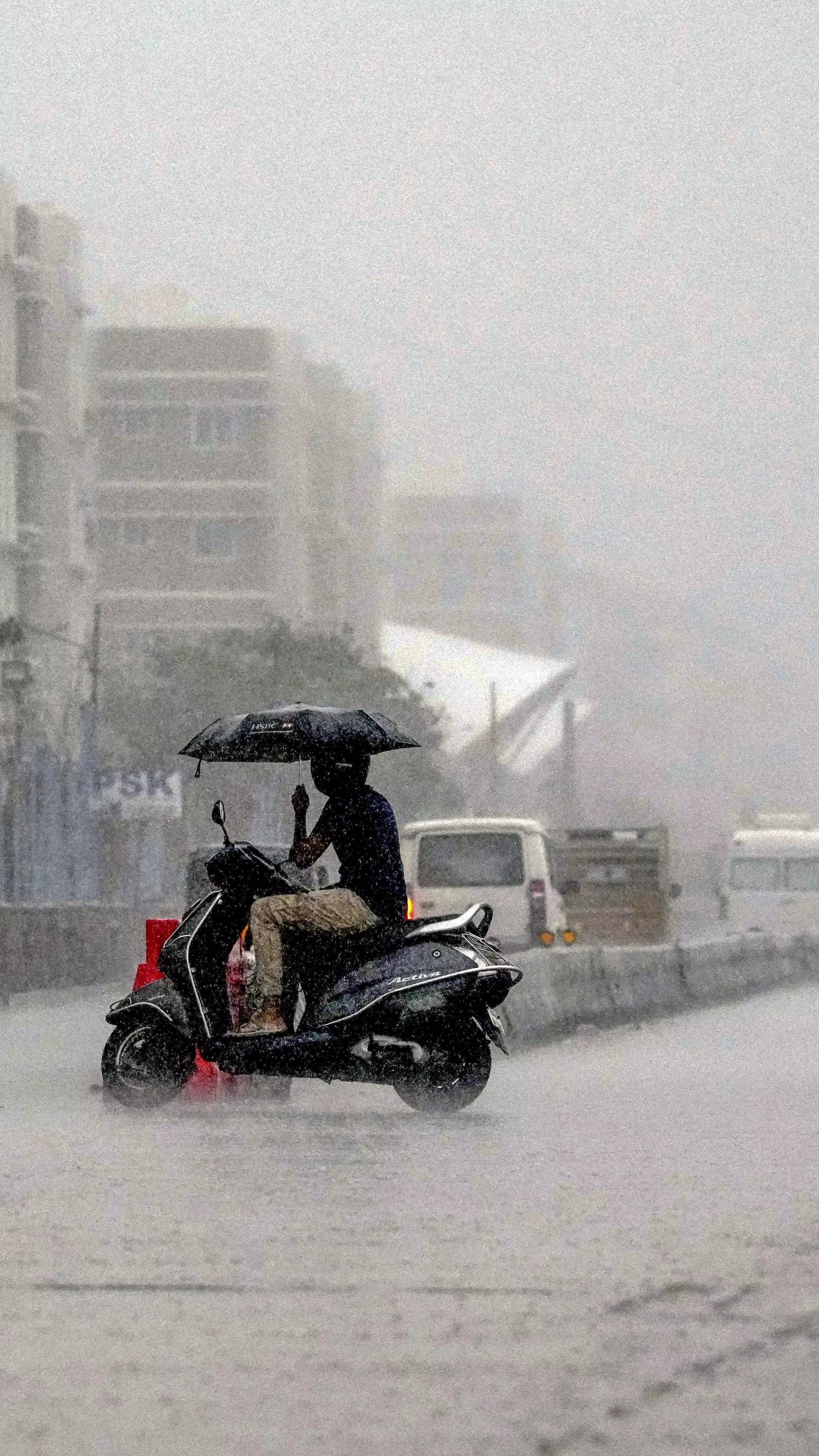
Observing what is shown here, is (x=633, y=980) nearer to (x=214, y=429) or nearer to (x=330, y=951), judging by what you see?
(x=330, y=951)

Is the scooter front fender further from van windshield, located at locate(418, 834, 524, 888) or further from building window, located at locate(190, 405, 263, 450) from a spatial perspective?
building window, located at locate(190, 405, 263, 450)

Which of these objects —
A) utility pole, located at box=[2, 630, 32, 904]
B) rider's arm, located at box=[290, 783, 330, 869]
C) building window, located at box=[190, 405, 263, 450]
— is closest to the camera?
rider's arm, located at box=[290, 783, 330, 869]

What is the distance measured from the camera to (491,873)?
34719mm

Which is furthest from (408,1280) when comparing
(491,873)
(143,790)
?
(143,790)

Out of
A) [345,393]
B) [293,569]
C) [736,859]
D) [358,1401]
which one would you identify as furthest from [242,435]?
[358,1401]

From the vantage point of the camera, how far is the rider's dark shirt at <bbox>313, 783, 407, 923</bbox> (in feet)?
46.7

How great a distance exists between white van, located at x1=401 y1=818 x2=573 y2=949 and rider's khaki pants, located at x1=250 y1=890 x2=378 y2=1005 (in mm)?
20153

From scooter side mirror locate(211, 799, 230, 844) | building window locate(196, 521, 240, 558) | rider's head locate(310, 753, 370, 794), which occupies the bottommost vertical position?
scooter side mirror locate(211, 799, 230, 844)

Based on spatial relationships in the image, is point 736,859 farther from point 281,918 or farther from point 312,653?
point 312,653

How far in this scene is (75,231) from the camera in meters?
93.4

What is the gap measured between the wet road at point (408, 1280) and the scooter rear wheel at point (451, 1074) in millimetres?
186

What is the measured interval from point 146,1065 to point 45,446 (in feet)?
258

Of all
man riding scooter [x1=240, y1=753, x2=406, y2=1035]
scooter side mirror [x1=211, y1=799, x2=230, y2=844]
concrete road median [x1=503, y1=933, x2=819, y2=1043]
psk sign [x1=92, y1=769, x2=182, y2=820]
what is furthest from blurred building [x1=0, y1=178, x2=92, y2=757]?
man riding scooter [x1=240, y1=753, x2=406, y2=1035]

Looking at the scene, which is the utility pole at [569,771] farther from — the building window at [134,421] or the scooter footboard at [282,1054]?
the scooter footboard at [282,1054]
